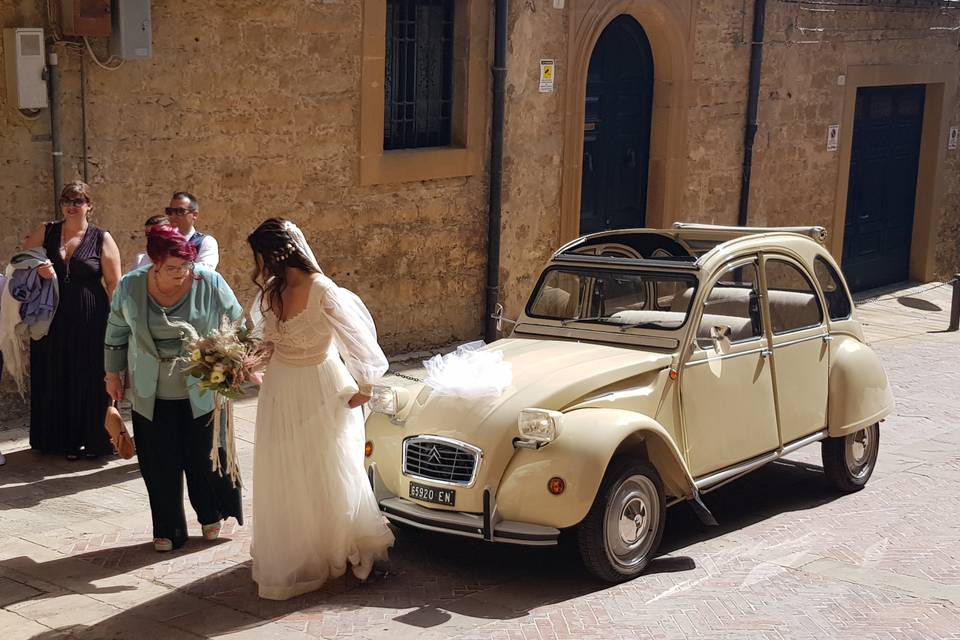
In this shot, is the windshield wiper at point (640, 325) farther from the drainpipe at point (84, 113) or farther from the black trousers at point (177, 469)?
the drainpipe at point (84, 113)

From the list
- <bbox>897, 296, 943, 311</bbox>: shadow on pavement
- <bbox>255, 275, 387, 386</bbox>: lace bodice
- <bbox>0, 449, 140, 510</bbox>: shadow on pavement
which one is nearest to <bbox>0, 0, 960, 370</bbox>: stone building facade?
<bbox>897, 296, 943, 311</bbox>: shadow on pavement

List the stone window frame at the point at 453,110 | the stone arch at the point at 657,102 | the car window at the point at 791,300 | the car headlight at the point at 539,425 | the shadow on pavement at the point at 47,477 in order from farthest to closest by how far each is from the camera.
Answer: the stone arch at the point at 657,102 → the stone window frame at the point at 453,110 → the car window at the point at 791,300 → the shadow on pavement at the point at 47,477 → the car headlight at the point at 539,425

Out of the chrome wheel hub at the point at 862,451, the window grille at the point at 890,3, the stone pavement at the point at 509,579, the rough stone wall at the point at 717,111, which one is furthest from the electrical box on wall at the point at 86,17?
the window grille at the point at 890,3

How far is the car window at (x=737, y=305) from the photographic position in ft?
26.3

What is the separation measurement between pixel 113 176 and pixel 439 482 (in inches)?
176

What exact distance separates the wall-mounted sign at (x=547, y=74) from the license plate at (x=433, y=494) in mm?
7443

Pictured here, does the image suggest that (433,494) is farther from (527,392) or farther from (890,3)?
(890,3)

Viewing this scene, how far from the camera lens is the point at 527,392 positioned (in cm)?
700

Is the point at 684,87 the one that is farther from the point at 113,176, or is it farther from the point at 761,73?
the point at 113,176

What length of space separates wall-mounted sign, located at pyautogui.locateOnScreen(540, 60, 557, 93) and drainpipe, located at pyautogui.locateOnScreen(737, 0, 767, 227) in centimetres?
396

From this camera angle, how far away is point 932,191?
20.2m

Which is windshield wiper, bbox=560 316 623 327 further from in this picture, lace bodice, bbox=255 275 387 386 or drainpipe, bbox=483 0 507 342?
drainpipe, bbox=483 0 507 342

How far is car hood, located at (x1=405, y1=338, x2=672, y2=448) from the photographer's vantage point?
6.81 metres

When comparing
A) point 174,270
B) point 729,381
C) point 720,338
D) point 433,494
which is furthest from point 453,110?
point 433,494
